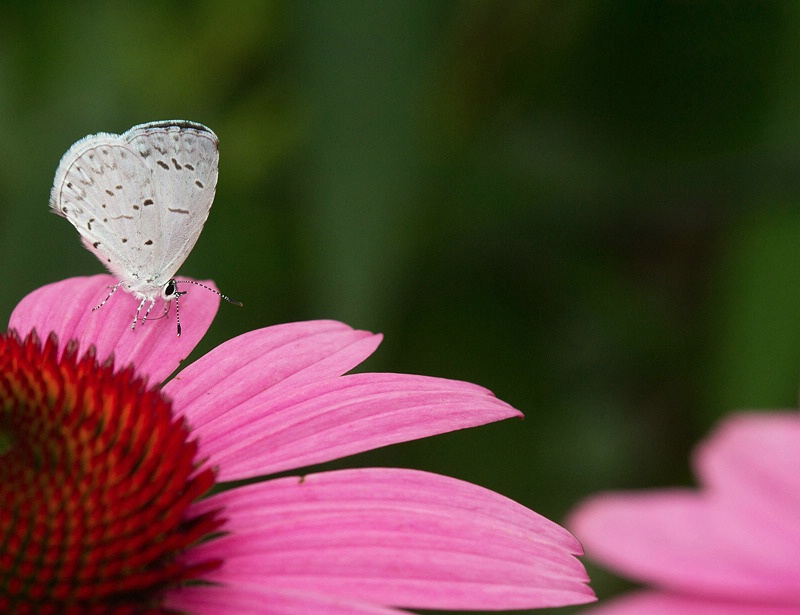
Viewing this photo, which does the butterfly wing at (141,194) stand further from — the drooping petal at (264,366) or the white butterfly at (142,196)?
the drooping petal at (264,366)

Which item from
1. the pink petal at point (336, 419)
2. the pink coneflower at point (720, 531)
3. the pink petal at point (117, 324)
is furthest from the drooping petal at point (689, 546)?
the pink petal at point (117, 324)

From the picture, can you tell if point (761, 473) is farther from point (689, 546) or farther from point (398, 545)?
point (398, 545)

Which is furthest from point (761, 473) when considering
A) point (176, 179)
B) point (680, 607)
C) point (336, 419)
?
point (176, 179)

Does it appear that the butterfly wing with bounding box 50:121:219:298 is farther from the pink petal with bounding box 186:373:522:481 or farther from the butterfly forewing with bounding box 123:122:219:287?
the pink petal with bounding box 186:373:522:481

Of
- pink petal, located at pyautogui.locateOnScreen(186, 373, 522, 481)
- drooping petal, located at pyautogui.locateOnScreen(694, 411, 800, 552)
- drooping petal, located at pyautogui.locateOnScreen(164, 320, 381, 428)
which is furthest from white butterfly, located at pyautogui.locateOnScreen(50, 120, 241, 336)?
drooping petal, located at pyautogui.locateOnScreen(694, 411, 800, 552)

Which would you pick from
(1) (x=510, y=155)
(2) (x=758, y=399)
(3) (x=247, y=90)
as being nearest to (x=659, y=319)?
(2) (x=758, y=399)

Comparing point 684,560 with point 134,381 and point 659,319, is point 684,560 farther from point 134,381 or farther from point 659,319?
point 659,319
